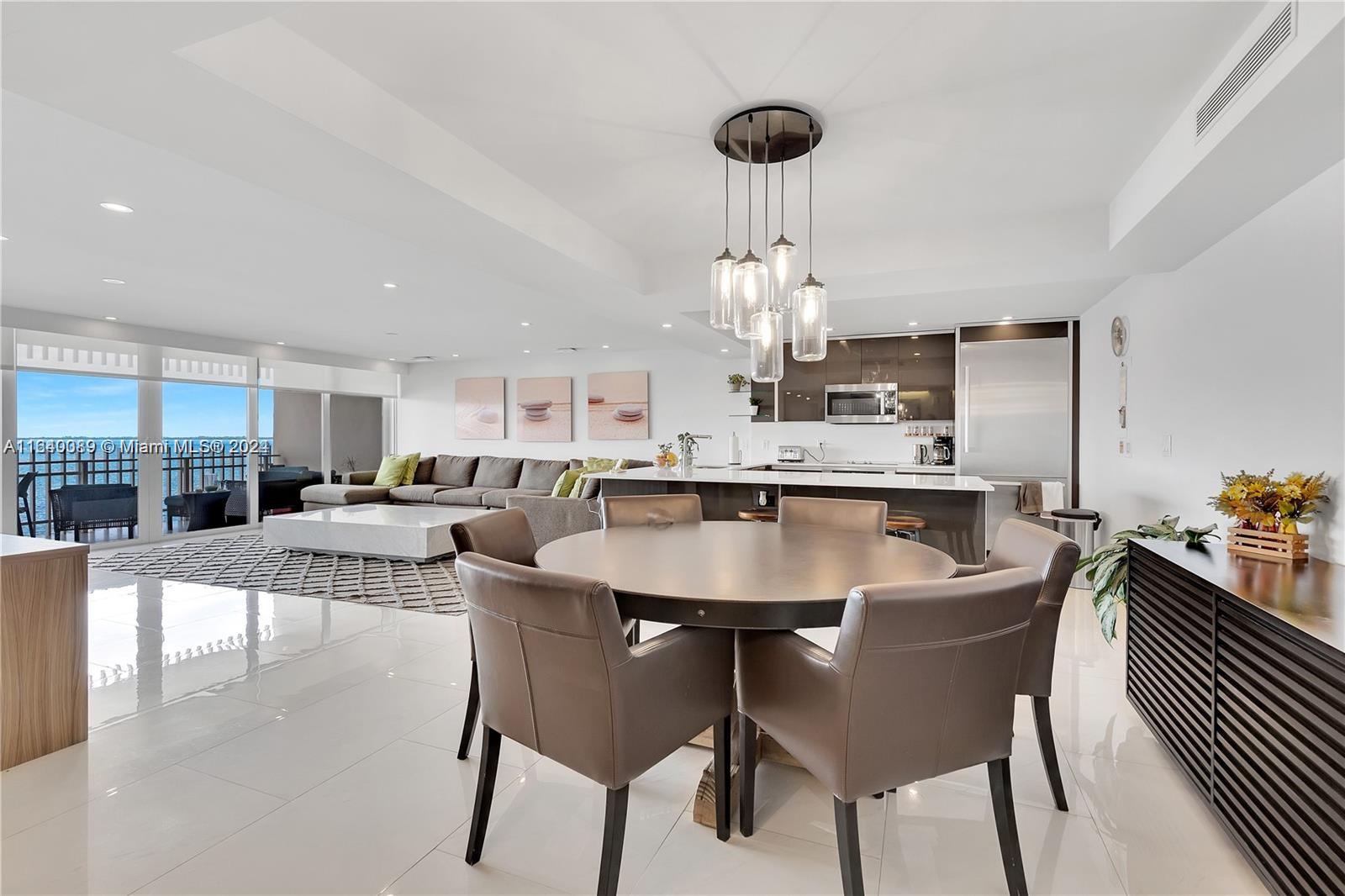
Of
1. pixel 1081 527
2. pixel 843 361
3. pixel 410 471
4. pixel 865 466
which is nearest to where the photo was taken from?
pixel 1081 527

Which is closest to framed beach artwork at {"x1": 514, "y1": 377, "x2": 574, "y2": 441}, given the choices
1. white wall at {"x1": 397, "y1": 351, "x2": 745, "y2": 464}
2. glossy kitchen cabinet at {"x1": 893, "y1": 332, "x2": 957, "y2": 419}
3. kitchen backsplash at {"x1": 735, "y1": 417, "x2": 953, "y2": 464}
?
white wall at {"x1": 397, "y1": 351, "x2": 745, "y2": 464}

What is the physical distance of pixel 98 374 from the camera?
20.9 feet

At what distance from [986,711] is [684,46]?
80.3 inches

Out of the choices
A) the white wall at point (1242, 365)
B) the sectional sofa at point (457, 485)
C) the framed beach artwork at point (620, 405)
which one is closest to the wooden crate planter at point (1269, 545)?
the white wall at point (1242, 365)

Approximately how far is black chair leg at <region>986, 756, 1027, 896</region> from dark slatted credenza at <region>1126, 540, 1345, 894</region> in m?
0.58

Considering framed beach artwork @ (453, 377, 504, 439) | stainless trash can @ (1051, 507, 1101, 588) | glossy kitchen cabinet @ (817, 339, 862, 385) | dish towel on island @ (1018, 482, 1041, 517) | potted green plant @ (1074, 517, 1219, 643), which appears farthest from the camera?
framed beach artwork @ (453, 377, 504, 439)

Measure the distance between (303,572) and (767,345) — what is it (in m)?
4.46

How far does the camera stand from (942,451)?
621cm

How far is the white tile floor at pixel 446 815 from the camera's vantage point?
1633 mm

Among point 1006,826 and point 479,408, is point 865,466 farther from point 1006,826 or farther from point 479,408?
point 479,408

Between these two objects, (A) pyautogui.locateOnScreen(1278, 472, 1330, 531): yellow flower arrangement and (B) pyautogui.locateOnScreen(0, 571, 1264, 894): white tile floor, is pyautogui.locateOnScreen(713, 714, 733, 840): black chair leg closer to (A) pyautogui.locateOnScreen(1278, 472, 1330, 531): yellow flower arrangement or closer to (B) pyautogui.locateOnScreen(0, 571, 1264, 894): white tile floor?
(B) pyautogui.locateOnScreen(0, 571, 1264, 894): white tile floor

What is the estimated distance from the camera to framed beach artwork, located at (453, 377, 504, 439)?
935 centimetres

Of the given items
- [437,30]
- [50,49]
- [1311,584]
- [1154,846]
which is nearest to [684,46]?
Answer: [437,30]

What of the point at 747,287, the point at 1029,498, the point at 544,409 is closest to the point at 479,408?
the point at 544,409
